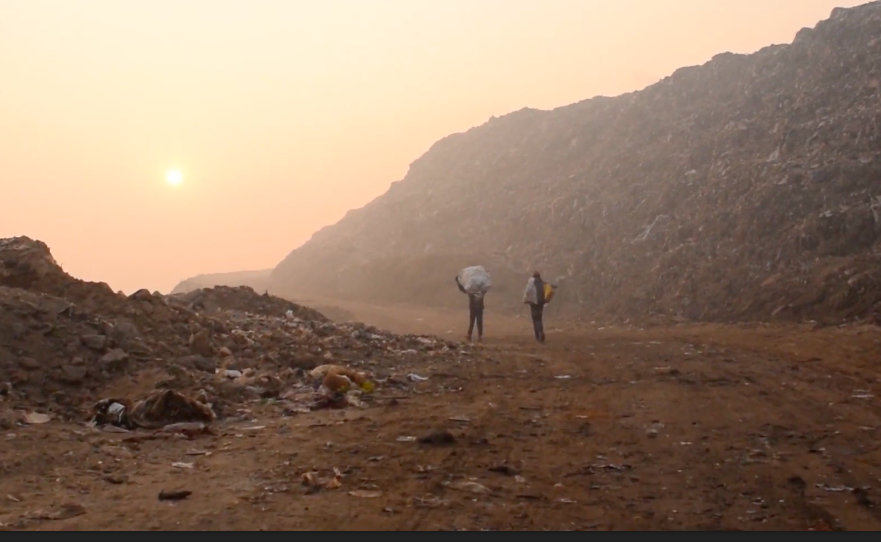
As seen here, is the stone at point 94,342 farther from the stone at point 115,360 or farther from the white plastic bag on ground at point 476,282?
the white plastic bag on ground at point 476,282

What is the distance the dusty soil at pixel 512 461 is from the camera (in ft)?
15.4

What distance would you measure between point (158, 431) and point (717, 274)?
16.6 m

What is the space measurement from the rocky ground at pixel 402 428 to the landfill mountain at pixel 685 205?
21.0 feet

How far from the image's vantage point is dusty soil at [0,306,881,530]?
471cm

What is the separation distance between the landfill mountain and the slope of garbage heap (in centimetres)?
997

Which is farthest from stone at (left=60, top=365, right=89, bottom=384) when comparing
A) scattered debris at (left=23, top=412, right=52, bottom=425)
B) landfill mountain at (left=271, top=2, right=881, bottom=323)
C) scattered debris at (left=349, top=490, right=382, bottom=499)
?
landfill mountain at (left=271, top=2, right=881, bottom=323)

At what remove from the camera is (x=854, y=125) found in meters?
23.3

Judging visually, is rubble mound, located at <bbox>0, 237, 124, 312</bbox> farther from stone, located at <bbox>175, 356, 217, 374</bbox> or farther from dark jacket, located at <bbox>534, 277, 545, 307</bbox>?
dark jacket, located at <bbox>534, 277, 545, 307</bbox>

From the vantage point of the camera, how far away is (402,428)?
7262 millimetres

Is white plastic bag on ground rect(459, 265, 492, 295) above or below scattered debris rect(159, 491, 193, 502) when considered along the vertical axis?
above

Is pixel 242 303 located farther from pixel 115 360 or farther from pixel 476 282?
pixel 115 360

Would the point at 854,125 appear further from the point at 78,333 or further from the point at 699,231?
the point at 78,333

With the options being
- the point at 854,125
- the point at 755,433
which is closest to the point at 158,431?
the point at 755,433

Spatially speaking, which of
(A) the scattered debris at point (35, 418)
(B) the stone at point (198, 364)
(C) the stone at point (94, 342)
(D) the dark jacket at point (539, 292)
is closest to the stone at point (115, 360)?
(C) the stone at point (94, 342)
